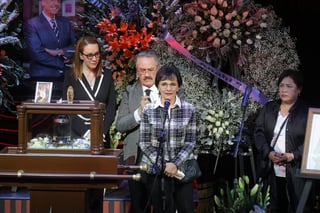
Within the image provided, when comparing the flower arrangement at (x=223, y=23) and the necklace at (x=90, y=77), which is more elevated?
the flower arrangement at (x=223, y=23)

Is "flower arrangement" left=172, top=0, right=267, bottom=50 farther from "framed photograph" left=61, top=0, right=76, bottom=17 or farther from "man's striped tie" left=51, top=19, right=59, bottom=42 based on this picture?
"man's striped tie" left=51, top=19, right=59, bottom=42

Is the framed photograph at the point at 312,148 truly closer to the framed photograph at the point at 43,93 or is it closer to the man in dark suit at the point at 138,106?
the man in dark suit at the point at 138,106

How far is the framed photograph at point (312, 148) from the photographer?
3.82m

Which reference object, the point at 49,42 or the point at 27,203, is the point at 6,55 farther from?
the point at 27,203

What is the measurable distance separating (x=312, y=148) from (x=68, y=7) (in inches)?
110

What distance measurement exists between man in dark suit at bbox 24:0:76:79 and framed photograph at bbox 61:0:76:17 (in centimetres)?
4

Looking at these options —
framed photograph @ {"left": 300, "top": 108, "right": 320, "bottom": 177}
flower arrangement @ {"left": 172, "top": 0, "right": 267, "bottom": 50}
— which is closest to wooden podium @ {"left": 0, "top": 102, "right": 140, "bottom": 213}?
framed photograph @ {"left": 300, "top": 108, "right": 320, "bottom": 177}

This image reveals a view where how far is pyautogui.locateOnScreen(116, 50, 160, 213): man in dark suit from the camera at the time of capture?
14.0 feet

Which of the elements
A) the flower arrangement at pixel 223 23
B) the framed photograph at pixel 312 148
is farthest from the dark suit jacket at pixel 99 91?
the framed photograph at pixel 312 148

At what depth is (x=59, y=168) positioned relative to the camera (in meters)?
3.15

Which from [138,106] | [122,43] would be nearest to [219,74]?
[122,43]

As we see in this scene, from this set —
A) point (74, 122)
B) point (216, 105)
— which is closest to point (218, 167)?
point (216, 105)

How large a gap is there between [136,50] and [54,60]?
105 centimetres

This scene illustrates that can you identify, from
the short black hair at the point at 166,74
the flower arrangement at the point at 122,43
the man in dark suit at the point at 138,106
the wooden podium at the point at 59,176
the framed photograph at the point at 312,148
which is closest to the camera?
the wooden podium at the point at 59,176
